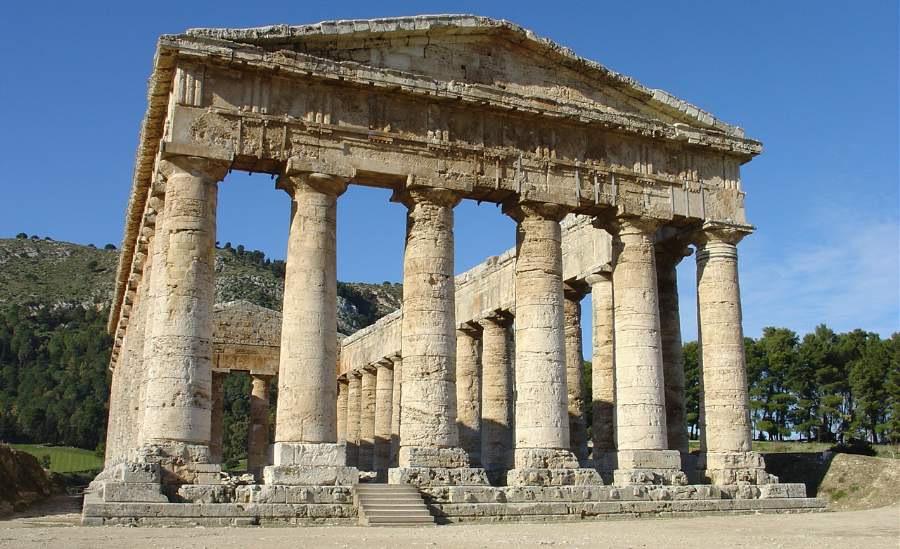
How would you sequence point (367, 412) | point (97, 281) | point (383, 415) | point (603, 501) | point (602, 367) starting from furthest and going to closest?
point (97, 281)
point (367, 412)
point (383, 415)
point (602, 367)
point (603, 501)

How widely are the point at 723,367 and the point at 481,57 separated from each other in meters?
10.4

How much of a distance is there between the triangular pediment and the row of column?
3.05 m

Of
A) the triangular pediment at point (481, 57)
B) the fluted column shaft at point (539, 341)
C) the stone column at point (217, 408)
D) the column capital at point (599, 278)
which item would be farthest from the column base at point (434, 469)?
the stone column at point (217, 408)

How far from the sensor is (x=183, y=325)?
18.0m

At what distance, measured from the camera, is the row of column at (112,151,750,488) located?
18078 millimetres

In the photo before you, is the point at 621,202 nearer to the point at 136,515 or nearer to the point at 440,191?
the point at 440,191

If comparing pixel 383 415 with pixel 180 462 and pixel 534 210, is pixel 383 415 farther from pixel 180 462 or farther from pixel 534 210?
pixel 180 462

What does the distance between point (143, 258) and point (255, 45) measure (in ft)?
34.7

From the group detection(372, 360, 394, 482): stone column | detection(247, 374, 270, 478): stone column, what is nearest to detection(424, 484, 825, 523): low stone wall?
detection(372, 360, 394, 482): stone column

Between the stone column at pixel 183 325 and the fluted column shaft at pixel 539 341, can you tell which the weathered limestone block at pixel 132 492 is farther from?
the fluted column shaft at pixel 539 341

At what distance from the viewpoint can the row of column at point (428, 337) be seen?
18078 mm

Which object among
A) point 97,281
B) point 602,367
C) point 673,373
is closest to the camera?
point 673,373

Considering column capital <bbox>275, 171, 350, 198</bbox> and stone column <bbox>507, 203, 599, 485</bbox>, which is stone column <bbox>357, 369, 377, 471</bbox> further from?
column capital <bbox>275, 171, 350, 198</bbox>

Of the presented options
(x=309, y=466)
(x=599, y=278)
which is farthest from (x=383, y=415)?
(x=309, y=466)
